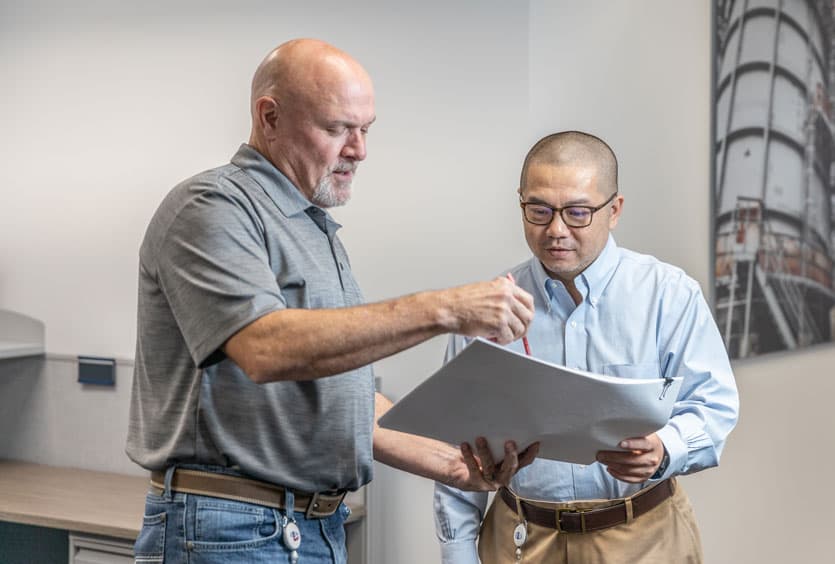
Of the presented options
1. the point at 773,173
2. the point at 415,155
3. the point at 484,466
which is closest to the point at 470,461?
the point at 484,466

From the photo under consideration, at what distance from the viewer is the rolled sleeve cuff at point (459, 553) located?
7.05 ft

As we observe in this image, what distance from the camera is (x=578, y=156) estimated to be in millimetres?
2053

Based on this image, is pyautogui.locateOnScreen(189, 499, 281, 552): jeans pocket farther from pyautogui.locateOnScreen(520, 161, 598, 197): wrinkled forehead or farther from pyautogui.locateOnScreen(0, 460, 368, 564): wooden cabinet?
pyautogui.locateOnScreen(0, 460, 368, 564): wooden cabinet

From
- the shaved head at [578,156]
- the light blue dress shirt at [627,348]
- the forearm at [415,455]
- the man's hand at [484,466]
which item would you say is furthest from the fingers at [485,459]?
the shaved head at [578,156]

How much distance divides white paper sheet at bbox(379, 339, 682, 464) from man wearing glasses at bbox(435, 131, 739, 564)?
277mm

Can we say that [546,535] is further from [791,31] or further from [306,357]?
[791,31]

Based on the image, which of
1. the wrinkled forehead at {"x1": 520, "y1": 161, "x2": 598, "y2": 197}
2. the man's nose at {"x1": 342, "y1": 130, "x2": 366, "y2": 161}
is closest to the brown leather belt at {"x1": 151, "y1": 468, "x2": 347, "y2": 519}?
the man's nose at {"x1": 342, "y1": 130, "x2": 366, "y2": 161}

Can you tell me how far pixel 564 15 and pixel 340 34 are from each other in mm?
724

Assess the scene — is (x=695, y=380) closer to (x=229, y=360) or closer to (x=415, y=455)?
(x=415, y=455)

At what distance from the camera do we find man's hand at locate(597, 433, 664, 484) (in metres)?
1.79

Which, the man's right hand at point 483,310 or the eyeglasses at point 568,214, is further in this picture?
the eyeglasses at point 568,214

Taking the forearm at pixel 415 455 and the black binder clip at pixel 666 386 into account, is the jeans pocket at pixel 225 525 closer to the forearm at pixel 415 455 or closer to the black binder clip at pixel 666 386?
the forearm at pixel 415 455

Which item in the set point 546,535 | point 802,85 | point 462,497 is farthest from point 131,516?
point 802,85

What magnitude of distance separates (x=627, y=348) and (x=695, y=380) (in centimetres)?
14
